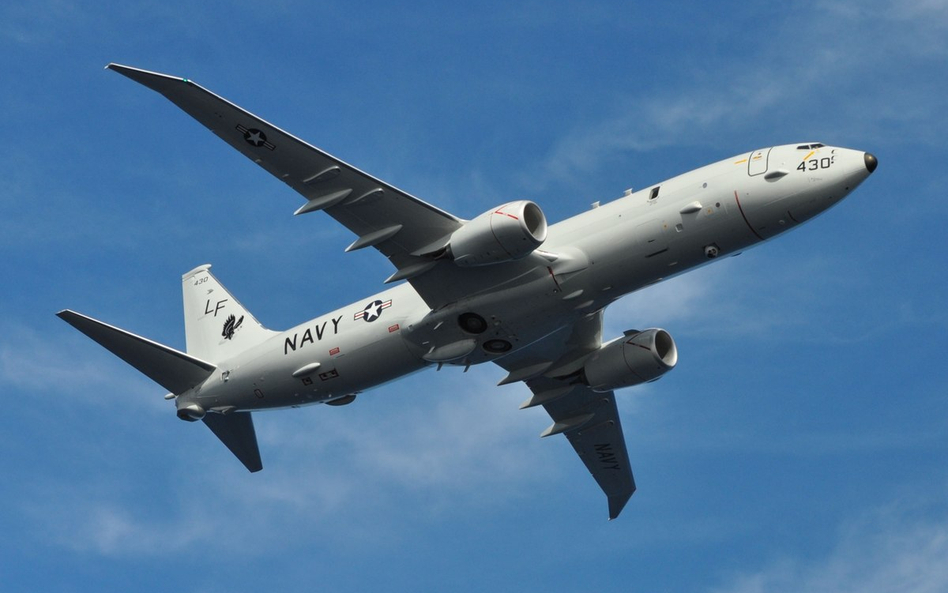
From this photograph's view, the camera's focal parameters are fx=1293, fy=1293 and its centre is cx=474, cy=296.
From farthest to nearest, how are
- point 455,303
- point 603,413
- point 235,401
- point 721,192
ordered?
point 603,413 → point 235,401 → point 455,303 → point 721,192

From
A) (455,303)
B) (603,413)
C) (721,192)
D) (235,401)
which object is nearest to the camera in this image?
(721,192)

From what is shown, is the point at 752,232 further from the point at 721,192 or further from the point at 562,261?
the point at 562,261

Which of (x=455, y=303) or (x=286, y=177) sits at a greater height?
(x=286, y=177)

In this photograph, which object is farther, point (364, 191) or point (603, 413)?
point (603, 413)

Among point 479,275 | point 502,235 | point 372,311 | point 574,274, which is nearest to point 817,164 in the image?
point 574,274

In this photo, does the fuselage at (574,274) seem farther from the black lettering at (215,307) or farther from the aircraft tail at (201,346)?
the black lettering at (215,307)

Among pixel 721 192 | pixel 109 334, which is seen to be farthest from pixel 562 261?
pixel 109 334

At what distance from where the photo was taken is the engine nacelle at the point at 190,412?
53125 millimetres

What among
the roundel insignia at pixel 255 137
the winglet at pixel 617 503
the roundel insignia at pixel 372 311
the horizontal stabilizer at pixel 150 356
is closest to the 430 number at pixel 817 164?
the roundel insignia at pixel 372 311

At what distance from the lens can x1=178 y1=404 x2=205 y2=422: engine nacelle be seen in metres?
53.1

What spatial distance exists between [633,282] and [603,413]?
43.1 ft

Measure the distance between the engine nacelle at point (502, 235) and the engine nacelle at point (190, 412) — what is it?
47.6ft

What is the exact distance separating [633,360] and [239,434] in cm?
1714

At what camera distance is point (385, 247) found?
47.5 m
